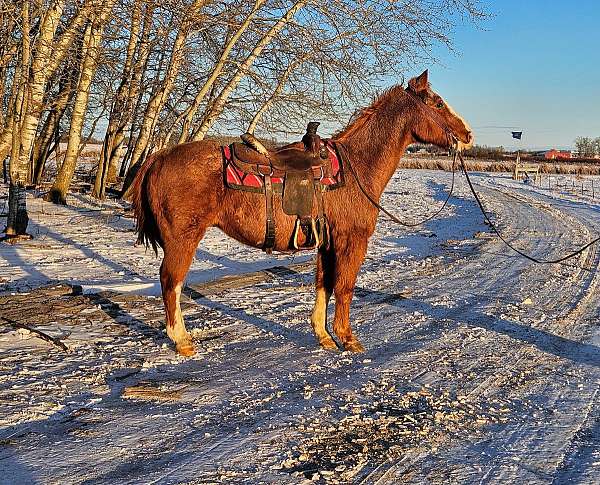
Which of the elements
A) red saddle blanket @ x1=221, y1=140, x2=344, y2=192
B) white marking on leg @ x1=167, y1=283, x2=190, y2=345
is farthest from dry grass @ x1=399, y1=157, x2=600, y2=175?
white marking on leg @ x1=167, y1=283, x2=190, y2=345

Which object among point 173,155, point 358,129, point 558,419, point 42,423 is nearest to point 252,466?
point 42,423

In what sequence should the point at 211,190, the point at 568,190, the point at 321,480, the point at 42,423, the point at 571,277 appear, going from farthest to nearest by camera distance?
the point at 568,190 → the point at 571,277 → the point at 211,190 → the point at 42,423 → the point at 321,480

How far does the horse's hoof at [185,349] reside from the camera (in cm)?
511

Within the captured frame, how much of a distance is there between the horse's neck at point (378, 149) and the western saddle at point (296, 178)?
0.43m

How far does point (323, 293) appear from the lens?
579cm

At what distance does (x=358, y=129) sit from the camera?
234 inches

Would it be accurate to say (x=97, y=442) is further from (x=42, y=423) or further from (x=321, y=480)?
(x=321, y=480)

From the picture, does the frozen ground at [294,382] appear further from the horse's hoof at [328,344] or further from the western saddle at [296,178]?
the western saddle at [296,178]

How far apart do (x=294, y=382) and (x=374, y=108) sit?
9.73 feet

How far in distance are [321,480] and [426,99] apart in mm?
3986

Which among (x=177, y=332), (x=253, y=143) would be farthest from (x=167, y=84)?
(x=177, y=332)

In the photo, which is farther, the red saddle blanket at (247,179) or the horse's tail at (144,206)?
the horse's tail at (144,206)

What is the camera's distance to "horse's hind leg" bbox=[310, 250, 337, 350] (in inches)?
222

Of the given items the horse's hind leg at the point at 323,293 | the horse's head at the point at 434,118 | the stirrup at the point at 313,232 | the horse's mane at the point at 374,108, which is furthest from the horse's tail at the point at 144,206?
the horse's head at the point at 434,118
